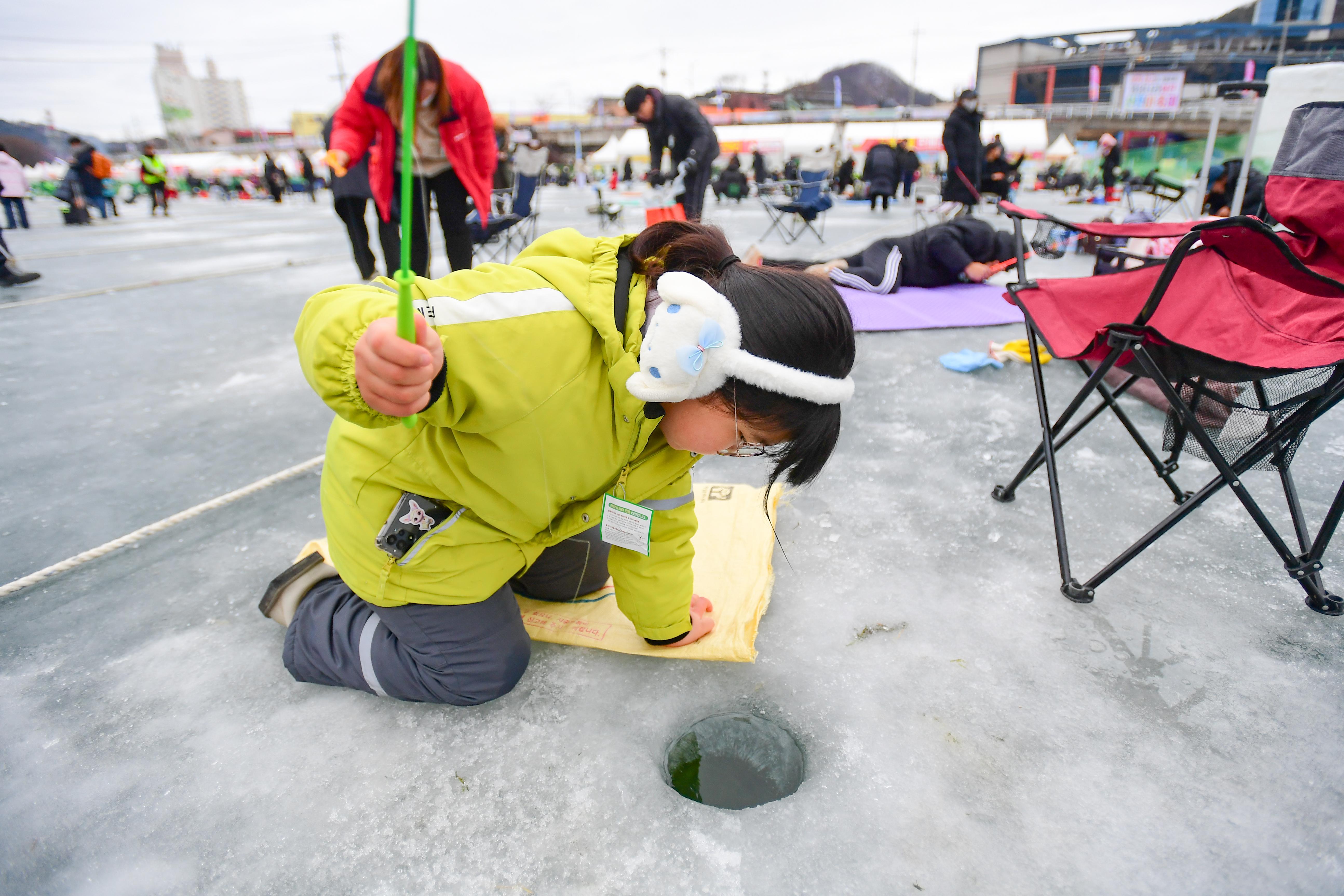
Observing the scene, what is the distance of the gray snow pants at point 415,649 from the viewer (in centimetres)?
112

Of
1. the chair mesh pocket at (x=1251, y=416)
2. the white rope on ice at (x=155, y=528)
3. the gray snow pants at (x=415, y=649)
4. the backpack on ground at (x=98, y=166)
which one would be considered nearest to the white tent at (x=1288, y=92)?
the chair mesh pocket at (x=1251, y=416)

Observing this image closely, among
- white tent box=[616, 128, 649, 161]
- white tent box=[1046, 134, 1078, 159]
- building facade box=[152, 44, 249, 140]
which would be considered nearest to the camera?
white tent box=[1046, 134, 1078, 159]

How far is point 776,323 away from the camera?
871 millimetres

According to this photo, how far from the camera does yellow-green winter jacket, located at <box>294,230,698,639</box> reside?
82cm

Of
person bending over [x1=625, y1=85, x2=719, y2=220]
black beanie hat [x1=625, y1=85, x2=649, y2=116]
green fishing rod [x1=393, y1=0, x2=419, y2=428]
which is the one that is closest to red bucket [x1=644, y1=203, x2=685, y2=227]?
person bending over [x1=625, y1=85, x2=719, y2=220]

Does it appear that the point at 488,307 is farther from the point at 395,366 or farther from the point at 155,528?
the point at 155,528

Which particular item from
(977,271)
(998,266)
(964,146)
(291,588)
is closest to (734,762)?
(291,588)

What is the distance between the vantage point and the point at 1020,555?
1518mm

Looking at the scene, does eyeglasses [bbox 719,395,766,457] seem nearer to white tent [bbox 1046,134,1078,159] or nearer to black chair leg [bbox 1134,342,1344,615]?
black chair leg [bbox 1134,342,1344,615]

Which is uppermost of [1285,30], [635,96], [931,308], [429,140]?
[1285,30]

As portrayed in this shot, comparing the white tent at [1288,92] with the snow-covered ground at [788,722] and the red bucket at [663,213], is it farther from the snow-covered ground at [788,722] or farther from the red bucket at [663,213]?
the snow-covered ground at [788,722]

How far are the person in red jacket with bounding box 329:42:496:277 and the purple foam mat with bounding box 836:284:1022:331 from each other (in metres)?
1.98

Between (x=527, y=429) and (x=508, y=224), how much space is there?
14.3ft

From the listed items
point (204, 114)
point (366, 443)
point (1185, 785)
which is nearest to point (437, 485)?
point (366, 443)
